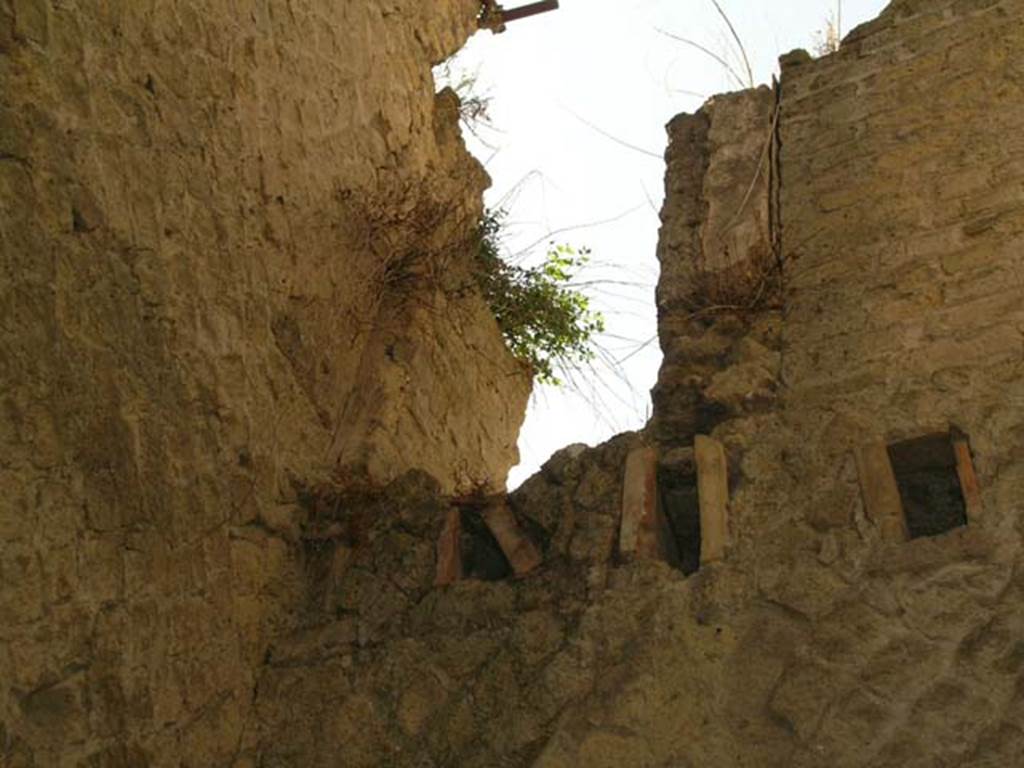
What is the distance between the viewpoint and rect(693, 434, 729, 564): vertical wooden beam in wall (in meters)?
3.60

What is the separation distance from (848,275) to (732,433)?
0.59 meters

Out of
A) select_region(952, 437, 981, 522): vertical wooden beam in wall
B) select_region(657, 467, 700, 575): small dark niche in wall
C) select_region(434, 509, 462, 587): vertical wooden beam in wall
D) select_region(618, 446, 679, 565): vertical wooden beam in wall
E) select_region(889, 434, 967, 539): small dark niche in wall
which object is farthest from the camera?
select_region(434, 509, 462, 587): vertical wooden beam in wall

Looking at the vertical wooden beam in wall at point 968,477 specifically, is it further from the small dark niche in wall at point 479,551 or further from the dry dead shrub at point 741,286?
the small dark niche in wall at point 479,551

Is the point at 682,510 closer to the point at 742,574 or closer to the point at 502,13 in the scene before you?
the point at 742,574

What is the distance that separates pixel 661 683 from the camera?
340 centimetres

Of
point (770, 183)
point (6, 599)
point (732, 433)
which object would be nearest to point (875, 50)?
point (770, 183)

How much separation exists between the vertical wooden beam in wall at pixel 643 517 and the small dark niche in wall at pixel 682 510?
0.09ft

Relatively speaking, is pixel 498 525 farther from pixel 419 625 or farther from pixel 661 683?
pixel 661 683

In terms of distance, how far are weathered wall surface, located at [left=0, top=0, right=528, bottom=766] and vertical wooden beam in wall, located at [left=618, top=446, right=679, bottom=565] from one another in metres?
1.02

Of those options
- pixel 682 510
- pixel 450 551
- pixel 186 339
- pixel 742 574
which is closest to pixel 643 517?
pixel 682 510

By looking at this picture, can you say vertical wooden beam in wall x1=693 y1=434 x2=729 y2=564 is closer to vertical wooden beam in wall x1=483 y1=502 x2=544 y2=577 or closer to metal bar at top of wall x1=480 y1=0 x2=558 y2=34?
vertical wooden beam in wall x1=483 y1=502 x2=544 y2=577

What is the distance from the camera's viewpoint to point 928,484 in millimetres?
3594

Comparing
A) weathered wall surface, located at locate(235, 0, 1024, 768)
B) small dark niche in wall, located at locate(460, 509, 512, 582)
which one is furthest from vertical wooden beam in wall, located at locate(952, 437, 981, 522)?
small dark niche in wall, located at locate(460, 509, 512, 582)

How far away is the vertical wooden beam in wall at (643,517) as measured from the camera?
3725 mm
